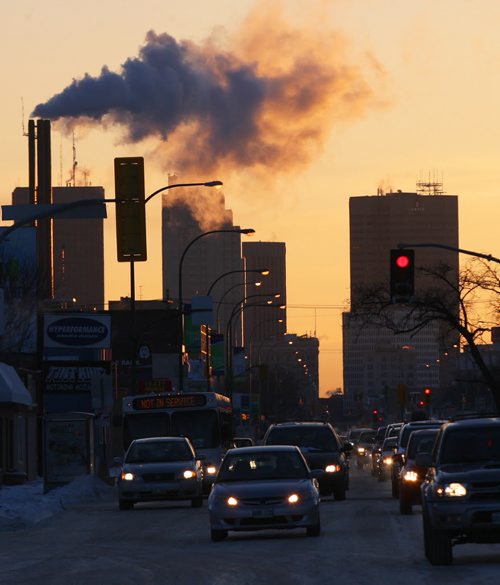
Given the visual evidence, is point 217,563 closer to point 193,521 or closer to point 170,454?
point 193,521

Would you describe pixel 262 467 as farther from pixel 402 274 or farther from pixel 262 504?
pixel 402 274

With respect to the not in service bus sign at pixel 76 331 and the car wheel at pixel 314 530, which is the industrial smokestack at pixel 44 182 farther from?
the car wheel at pixel 314 530

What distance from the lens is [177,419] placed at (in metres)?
41.8

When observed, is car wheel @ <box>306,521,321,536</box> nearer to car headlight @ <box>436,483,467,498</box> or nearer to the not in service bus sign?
car headlight @ <box>436,483,467,498</box>

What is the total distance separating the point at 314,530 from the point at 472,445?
18.3 feet

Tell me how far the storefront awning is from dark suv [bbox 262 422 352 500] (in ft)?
51.0

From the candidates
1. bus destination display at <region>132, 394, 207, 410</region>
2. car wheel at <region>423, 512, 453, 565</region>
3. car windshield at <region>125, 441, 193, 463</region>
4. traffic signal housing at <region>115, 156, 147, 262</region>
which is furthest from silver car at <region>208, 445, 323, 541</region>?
bus destination display at <region>132, 394, 207, 410</region>

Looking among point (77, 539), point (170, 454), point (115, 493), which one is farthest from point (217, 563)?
point (115, 493)

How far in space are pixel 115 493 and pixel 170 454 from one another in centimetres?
812

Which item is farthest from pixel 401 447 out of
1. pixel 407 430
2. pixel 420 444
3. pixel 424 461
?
pixel 424 461

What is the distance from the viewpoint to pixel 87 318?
222 ft

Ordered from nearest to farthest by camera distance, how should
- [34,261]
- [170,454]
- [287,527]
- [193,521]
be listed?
[287,527] < [193,521] < [170,454] < [34,261]

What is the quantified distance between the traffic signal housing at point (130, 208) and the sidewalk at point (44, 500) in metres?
5.76

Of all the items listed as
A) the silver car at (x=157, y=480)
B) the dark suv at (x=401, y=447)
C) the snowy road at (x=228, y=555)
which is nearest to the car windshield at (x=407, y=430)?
the dark suv at (x=401, y=447)
